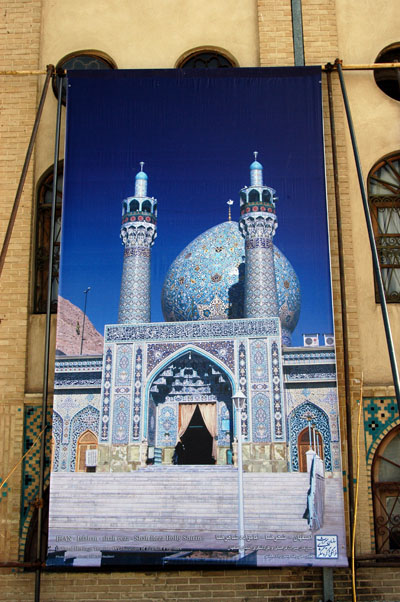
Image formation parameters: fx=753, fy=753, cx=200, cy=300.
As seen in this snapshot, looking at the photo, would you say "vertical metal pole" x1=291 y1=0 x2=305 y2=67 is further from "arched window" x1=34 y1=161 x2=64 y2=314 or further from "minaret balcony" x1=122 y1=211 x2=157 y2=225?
"arched window" x1=34 y1=161 x2=64 y2=314

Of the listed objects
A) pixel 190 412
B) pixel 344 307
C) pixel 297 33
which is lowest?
pixel 190 412

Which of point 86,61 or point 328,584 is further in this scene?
point 86,61

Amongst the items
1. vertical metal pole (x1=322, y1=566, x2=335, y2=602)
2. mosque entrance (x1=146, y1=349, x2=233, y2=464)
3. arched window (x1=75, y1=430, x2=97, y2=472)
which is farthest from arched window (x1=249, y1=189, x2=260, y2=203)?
vertical metal pole (x1=322, y1=566, x2=335, y2=602)

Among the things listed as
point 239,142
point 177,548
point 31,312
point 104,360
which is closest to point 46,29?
point 239,142

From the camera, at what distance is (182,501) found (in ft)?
21.9

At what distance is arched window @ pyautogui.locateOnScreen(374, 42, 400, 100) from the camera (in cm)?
805

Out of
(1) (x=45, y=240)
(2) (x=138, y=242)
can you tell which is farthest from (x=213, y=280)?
(1) (x=45, y=240)

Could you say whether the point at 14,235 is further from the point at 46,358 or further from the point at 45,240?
the point at 46,358

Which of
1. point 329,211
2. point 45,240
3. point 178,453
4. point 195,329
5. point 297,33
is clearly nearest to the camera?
point 178,453

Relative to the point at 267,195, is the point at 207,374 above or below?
below

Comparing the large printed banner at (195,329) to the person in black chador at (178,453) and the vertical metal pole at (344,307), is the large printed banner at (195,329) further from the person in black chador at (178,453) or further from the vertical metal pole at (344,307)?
the vertical metal pole at (344,307)

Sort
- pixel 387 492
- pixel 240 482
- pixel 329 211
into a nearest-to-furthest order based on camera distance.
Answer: pixel 240 482, pixel 387 492, pixel 329 211

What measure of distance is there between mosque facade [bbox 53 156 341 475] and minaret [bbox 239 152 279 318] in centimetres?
1

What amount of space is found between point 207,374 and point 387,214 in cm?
252
